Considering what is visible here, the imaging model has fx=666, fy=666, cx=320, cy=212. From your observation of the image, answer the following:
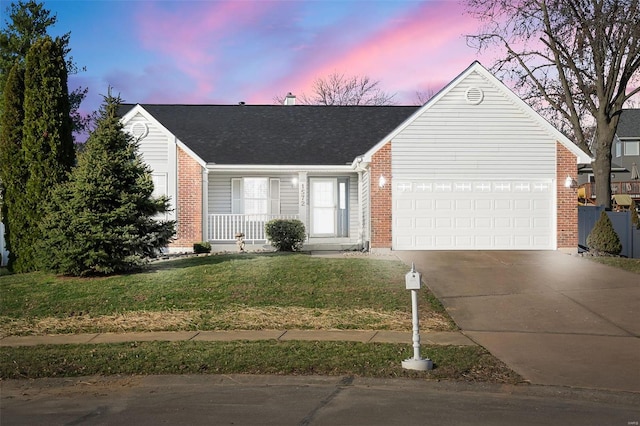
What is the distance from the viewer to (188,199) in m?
21.9

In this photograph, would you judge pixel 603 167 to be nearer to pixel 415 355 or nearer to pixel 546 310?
pixel 546 310

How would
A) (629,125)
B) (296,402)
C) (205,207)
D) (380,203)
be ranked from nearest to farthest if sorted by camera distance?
(296,402), (380,203), (205,207), (629,125)

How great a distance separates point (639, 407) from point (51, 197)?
13.2m

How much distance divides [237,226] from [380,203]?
17.7 ft

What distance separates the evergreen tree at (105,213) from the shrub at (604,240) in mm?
12627

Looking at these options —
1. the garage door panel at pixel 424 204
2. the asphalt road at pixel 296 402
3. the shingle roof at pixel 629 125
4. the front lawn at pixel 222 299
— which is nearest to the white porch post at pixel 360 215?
the garage door panel at pixel 424 204

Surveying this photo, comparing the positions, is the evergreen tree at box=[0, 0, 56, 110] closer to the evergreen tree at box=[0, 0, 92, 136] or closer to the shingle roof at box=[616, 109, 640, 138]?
the evergreen tree at box=[0, 0, 92, 136]

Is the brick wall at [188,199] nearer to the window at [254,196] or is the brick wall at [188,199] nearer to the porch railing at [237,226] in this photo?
the porch railing at [237,226]

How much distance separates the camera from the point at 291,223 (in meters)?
20.6

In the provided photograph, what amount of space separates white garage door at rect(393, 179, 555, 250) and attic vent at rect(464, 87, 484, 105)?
2.43m

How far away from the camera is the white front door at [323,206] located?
23766 millimetres

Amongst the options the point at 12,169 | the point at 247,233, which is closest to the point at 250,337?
the point at 12,169

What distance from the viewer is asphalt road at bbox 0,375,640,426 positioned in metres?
6.52

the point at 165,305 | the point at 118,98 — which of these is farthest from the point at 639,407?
the point at 118,98
